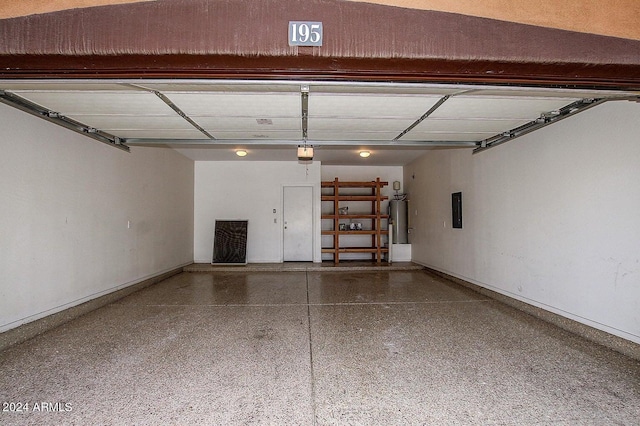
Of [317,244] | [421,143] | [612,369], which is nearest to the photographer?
[612,369]

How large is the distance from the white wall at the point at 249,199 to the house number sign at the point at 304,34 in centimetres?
598

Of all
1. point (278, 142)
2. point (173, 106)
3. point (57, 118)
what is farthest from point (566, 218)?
point (57, 118)

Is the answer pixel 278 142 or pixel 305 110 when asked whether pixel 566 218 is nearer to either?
pixel 305 110

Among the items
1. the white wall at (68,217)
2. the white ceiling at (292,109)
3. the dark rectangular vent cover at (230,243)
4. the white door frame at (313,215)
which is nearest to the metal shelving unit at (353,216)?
the white door frame at (313,215)

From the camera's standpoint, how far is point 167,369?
2.31 m

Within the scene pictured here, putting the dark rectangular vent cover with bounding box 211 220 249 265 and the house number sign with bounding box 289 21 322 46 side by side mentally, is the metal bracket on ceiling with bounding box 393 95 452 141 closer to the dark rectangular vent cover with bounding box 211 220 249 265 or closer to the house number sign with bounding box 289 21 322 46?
the house number sign with bounding box 289 21 322 46

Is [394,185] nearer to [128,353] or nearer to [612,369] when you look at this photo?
[612,369]

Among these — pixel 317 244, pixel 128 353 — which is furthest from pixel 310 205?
pixel 128 353

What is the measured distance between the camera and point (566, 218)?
3182 millimetres

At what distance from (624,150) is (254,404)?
3325mm

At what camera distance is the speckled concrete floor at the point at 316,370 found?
1.80 m

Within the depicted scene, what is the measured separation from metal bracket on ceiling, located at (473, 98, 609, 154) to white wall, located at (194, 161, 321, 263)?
13.1 ft

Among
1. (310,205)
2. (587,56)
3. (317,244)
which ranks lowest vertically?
(317,244)

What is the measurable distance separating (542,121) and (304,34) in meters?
2.90
